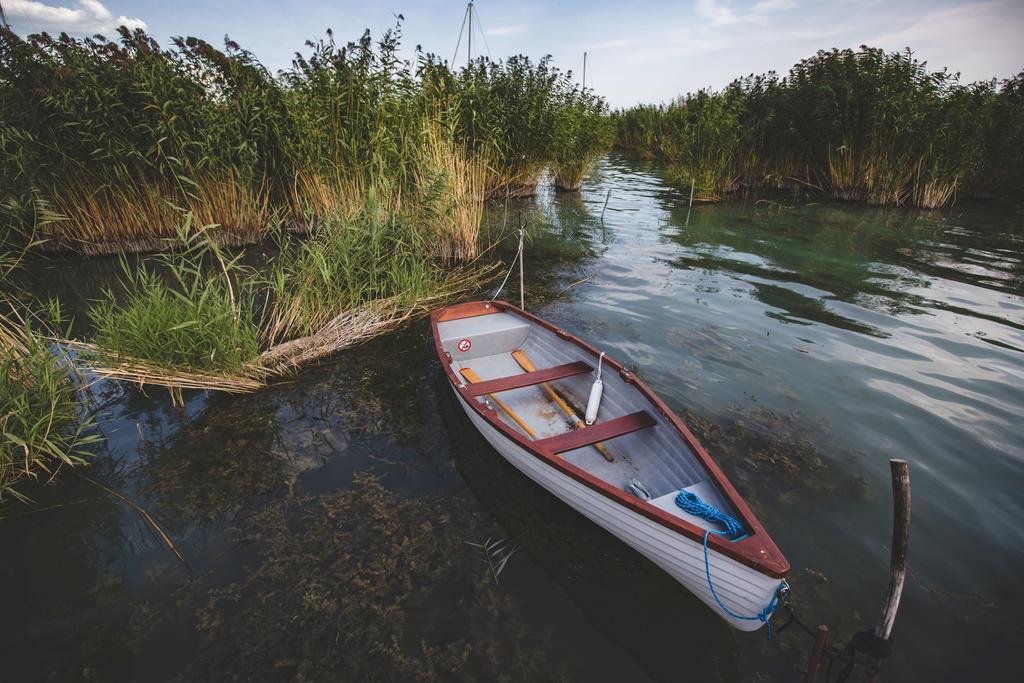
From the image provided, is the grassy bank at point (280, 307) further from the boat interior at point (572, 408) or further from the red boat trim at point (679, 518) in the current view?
the red boat trim at point (679, 518)

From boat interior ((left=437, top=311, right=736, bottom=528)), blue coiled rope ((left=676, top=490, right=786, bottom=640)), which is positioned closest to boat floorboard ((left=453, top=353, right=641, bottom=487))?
boat interior ((left=437, top=311, right=736, bottom=528))

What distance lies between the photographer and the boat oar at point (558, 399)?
12.1 feet

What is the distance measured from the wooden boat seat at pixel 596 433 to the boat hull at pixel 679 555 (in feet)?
0.64

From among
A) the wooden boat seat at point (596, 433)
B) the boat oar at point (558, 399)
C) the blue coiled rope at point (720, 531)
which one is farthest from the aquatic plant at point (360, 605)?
the boat oar at point (558, 399)

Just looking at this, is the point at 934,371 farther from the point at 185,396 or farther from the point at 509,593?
the point at 185,396

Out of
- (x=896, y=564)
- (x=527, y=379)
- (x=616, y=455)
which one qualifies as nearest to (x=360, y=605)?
(x=616, y=455)

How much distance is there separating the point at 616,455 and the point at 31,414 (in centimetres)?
456

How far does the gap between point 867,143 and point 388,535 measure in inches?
629

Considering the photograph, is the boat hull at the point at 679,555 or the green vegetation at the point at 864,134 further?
the green vegetation at the point at 864,134

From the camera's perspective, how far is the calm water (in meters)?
2.47

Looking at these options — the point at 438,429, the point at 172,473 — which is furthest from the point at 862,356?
the point at 172,473

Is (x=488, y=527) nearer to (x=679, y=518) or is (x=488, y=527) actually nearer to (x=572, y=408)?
(x=679, y=518)

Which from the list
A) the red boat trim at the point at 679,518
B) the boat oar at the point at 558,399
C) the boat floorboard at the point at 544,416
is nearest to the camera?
the red boat trim at the point at 679,518

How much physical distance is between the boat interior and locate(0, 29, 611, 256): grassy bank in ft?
10.1
